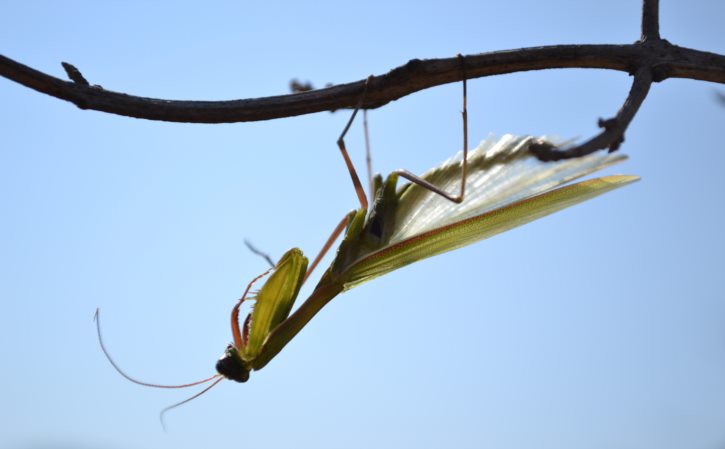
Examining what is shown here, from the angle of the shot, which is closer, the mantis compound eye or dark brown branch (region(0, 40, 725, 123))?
dark brown branch (region(0, 40, 725, 123))

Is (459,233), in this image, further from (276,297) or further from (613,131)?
(613,131)

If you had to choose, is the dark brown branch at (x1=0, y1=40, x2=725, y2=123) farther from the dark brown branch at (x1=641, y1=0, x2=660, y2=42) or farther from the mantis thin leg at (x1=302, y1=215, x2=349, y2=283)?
the mantis thin leg at (x1=302, y1=215, x2=349, y2=283)

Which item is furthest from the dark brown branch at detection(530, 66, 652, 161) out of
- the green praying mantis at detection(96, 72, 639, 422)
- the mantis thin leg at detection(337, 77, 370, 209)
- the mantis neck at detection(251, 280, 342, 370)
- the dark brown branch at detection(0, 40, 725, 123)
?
the mantis neck at detection(251, 280, 342, 370)

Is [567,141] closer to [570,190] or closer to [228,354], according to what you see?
[570,190]

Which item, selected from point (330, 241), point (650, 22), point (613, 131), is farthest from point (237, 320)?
point (650, 22)

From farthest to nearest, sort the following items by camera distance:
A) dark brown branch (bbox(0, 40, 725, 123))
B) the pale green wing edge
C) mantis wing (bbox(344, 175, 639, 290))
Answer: mantis wing (bbox(344, 175, 639, 290))
the pale green wing edge
dark brown branch (bbox(0, 40, 725, 123))

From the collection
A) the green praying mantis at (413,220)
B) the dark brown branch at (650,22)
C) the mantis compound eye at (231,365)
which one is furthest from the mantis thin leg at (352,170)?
the dark brown branch at (650,22)

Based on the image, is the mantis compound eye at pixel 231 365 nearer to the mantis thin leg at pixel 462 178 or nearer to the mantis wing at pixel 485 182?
the mantis wing at pixel 485 182
